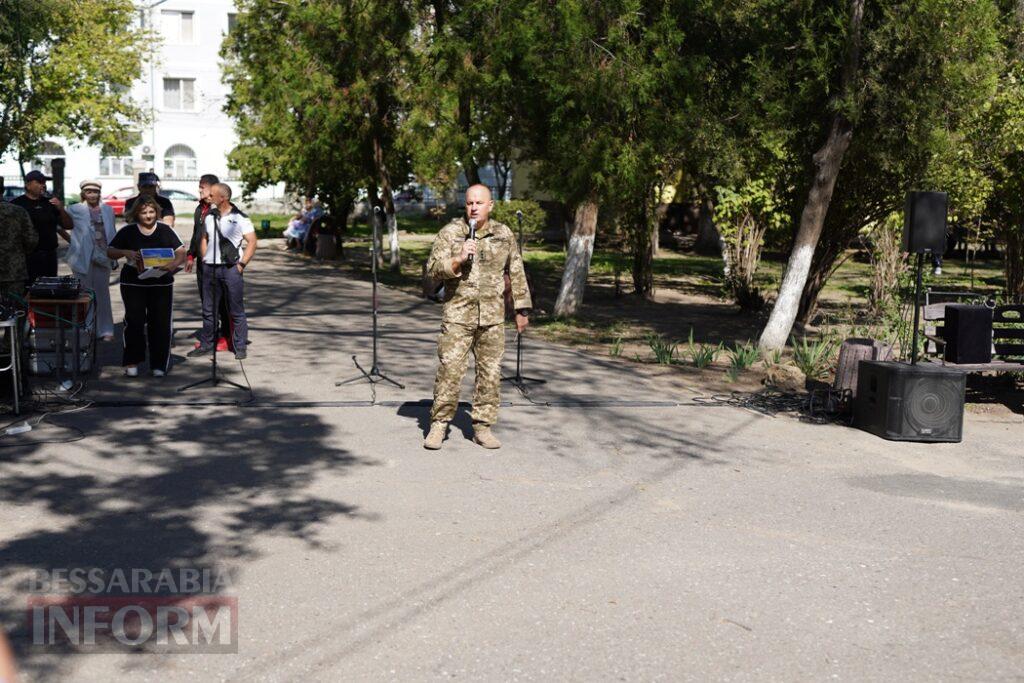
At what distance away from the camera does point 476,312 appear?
29.3 feet

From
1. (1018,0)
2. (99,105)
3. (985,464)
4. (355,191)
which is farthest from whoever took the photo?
(99,105)

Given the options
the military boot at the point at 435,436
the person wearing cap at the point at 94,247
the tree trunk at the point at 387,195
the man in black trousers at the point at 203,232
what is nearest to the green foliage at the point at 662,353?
the man in black trousers at the point at 203,232

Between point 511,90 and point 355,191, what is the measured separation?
11.6m

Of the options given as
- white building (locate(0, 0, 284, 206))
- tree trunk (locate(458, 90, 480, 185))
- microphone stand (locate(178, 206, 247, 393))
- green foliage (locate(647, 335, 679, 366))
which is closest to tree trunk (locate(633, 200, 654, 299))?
tree trunk (locate(458, 90, 480, 185))

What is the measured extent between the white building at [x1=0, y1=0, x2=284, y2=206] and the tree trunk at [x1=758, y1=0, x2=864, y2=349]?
152ft

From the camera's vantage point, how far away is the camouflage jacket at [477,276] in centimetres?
886

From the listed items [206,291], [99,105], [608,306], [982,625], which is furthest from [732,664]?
[99,105]

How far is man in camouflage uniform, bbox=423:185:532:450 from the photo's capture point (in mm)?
8867

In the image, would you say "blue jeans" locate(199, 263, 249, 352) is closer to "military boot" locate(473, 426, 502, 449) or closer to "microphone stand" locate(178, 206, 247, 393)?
"microphone stand" locate(178, 206, 247, 393)

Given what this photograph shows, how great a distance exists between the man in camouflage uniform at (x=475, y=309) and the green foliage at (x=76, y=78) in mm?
25304

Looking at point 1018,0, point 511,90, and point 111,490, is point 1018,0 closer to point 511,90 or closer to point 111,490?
point 511,90

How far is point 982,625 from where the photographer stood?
19.0ft

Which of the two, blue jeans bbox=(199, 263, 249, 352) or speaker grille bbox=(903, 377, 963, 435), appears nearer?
speaker grille bbox=(903, 377, 963, 435)

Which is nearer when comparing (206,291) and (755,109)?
(206,291)
